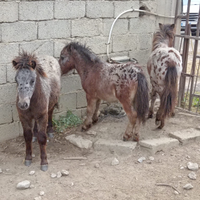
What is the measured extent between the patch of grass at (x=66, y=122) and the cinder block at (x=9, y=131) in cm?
75

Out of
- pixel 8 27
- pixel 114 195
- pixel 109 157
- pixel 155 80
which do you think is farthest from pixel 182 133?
pixel 8 27

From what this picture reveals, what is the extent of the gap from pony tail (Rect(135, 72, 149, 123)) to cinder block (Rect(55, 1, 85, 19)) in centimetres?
181

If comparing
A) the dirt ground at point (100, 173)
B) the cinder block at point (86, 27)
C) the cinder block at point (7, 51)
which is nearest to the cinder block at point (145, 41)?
the cinder block at point (86, 27)

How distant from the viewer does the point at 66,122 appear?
588 cm

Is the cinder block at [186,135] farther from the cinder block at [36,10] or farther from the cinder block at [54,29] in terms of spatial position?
the cinder block at [36,10]

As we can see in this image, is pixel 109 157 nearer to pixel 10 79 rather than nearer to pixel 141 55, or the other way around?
pixel 10 79

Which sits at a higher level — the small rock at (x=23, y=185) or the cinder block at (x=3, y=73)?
the cinder block at (x=3, y=73)

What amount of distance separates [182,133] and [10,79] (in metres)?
3.19

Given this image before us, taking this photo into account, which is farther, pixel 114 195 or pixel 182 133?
pixel 182 133

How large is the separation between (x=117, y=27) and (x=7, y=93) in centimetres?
266

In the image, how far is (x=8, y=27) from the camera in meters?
4.90

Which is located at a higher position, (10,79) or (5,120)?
(10,79)

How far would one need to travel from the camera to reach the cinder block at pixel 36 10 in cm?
499

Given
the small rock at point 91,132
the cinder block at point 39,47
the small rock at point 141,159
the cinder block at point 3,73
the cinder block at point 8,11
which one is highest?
the cinder block at point 8,11
